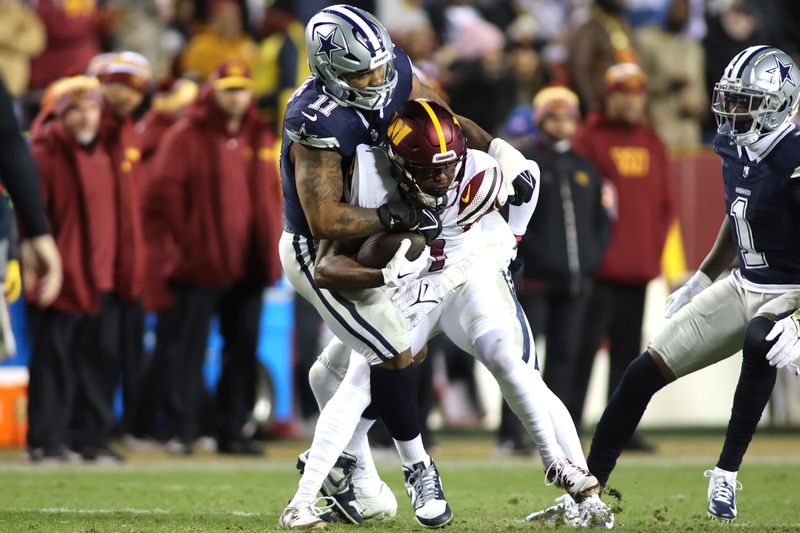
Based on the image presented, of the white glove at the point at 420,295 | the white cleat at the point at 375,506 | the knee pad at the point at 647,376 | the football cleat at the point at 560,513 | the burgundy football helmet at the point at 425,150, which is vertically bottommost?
the white cleat at the point at 375,506

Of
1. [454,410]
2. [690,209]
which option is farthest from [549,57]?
[454,410]

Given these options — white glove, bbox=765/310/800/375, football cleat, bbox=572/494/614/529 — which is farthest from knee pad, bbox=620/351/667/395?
football cleat, bbox=572/494/614/529

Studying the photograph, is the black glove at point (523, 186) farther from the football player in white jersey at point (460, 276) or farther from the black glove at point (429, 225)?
the black glove at point (429, 225)

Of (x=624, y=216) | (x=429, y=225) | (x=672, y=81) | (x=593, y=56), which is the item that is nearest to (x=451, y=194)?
(x=429, y=225)

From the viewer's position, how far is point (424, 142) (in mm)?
5344

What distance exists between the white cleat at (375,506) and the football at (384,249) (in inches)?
41.0

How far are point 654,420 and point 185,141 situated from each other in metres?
4.49

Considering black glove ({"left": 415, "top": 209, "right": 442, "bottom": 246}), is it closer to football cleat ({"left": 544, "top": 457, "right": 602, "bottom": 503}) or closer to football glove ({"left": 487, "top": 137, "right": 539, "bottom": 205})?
football glove ({"left": 487, "top": 137, "right": 539, "bottom": 205})

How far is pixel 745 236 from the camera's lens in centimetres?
588

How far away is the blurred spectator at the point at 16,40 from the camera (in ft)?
38.5

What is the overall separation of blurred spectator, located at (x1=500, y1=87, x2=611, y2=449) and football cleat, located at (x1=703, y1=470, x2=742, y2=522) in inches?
131

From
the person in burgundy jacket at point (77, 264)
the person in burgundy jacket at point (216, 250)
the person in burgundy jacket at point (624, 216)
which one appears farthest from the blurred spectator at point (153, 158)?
the person in burgundy jacket at point (624, 216)

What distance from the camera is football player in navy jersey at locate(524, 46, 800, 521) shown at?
5.75m

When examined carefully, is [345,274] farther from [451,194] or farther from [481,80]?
[481,80]
